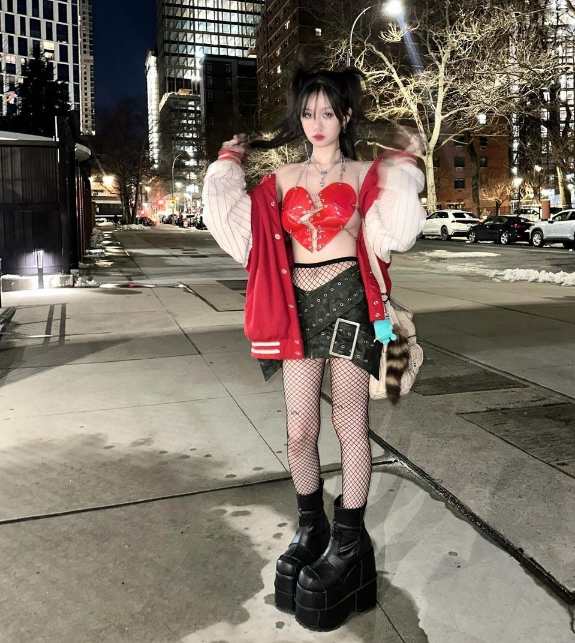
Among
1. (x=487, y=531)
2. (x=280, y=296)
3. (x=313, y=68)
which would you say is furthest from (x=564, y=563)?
(x=313, y=68)

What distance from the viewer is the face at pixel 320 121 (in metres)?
2.51

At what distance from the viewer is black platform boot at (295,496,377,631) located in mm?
2373

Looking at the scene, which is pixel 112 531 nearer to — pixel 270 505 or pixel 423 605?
pixel 270 505

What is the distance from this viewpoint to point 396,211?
238 cm

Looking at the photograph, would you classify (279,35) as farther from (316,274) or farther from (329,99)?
(316,274)

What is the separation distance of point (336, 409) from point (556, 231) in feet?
93.8

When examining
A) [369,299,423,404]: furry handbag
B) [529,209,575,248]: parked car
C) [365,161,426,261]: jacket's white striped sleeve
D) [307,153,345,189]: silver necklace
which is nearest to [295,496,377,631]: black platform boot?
[369,299,423,404]: furry handbag

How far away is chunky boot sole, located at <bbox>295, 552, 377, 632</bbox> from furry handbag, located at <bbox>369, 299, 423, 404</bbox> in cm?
61

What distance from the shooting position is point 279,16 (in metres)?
99.7

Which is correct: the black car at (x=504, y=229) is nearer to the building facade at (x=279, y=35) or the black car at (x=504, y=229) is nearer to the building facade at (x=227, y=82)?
the building facade at (x=279, y=35)

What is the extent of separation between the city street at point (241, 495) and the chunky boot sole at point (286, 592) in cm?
5

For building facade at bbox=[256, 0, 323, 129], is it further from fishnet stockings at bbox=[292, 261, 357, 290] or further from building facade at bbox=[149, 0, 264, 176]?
fishnet stockings at bbox=[292, 261, 357, 290]

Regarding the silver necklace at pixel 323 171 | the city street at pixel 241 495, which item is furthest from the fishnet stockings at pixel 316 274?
the city street at pixel 241 495

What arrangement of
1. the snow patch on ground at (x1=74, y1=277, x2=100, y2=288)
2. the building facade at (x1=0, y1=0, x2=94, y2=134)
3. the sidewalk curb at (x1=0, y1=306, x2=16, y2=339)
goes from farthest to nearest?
1. the building facade at (x1=0, y1=0, x2=94, y2=134)
2. the snow patch on ground at (x1=74, y1=277, x2=100, y2=288)
3. the sidewalk curb at (x1=0, y1=306, x2=16, y2=339)
